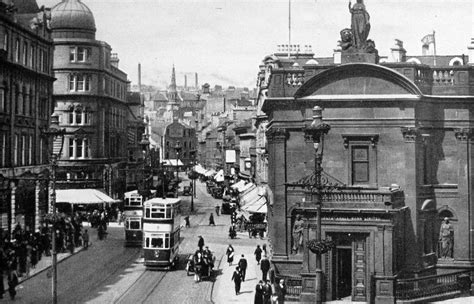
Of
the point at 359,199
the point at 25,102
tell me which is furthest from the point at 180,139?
the point at 359,199

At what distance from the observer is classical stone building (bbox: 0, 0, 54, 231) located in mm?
38500

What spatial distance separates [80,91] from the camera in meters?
62.9

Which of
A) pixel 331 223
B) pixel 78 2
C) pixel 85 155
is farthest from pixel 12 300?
pixel 78 2

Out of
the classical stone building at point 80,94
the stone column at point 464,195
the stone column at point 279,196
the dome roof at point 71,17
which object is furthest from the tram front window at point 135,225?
the dome roof at point 71,17

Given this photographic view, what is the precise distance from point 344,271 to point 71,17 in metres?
44.2

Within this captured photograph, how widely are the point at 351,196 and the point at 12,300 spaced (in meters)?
14.9

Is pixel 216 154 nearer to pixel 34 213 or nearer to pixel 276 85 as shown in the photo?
pixel 34 213

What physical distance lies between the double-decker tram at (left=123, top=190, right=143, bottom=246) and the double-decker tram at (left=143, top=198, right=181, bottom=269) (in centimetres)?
764

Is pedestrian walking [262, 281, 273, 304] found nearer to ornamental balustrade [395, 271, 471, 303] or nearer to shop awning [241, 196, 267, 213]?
ornamental balustrade [395, 271, 471, 303]

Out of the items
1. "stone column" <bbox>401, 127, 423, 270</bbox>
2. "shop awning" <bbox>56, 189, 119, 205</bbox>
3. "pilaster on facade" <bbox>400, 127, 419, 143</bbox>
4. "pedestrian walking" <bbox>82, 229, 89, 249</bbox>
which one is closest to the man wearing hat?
"stone column" <bbox>401, 127, 423, 270</bbox>

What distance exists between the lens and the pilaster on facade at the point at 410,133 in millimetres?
29875

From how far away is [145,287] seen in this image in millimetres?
29734

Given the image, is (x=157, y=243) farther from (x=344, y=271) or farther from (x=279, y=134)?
(x=344, y=271)

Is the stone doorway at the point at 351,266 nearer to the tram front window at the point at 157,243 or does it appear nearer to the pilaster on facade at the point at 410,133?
the pilaster on facade at the point at 410,133
